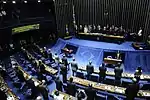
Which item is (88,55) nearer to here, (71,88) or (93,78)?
(93,78)

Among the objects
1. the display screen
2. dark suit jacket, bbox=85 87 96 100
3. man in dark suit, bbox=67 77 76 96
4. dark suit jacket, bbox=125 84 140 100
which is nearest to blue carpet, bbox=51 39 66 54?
the display screen

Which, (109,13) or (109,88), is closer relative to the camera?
(109,88)

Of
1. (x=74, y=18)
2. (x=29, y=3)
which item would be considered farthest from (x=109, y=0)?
(x=29, y=3)

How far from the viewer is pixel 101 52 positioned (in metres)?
16.1

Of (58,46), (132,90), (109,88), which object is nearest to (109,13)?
(58,46)

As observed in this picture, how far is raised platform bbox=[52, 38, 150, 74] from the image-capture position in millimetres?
14447

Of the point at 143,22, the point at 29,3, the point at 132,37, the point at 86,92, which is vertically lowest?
the point at 86,92

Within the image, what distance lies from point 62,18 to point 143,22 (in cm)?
908

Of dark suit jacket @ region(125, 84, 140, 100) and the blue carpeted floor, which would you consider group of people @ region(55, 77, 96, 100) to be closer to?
dark suit jacket @ region(125, 84, 140, 100)

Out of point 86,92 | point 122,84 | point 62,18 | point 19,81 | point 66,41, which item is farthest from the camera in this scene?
point 62,18

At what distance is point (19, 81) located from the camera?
1231 centimetres

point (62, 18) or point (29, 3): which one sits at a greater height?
point (29, 3)

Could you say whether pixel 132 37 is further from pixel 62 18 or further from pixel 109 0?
pixel 62 18

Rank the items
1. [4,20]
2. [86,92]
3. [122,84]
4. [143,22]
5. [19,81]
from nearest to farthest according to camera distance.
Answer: [86,92], [122,84], [19,81], [4,20], [143,22]
